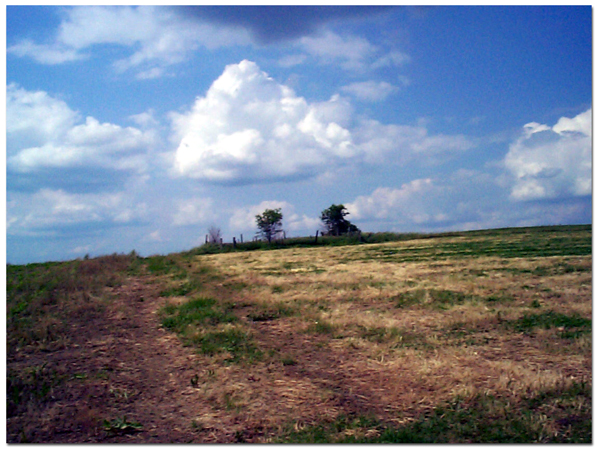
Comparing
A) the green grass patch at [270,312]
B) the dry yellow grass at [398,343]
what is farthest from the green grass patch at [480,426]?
the green grass patch at [270,312]

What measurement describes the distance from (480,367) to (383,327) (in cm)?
310

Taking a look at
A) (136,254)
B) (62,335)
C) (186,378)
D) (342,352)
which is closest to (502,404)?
(342,352)

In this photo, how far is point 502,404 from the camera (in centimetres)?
673

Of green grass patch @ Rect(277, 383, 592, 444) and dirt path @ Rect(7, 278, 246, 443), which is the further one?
dirt path @ Rect(7, 278, 246, 443)

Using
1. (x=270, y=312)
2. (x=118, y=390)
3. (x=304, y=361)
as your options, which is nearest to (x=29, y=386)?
(x=118, y=390)

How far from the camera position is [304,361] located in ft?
30.0

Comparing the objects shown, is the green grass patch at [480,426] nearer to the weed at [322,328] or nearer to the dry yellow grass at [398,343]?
the dry yellow grass at [398,343]

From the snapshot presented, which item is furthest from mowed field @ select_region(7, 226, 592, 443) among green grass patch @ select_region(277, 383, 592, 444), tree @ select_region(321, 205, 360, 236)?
tree @ select_region(321, 205, 360, 236)

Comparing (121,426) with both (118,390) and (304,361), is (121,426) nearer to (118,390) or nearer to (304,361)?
(118,390)

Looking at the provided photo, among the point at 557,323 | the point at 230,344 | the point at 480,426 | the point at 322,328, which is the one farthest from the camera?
the point at 322,328

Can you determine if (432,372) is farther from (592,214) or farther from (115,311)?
(115,311)

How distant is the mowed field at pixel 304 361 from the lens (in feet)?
21.0

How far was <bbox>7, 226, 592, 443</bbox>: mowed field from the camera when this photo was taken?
21.0 ft

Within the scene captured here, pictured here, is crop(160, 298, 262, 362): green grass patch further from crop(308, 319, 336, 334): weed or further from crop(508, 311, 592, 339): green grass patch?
crop(508, 311, 592, 339): green grass patch
